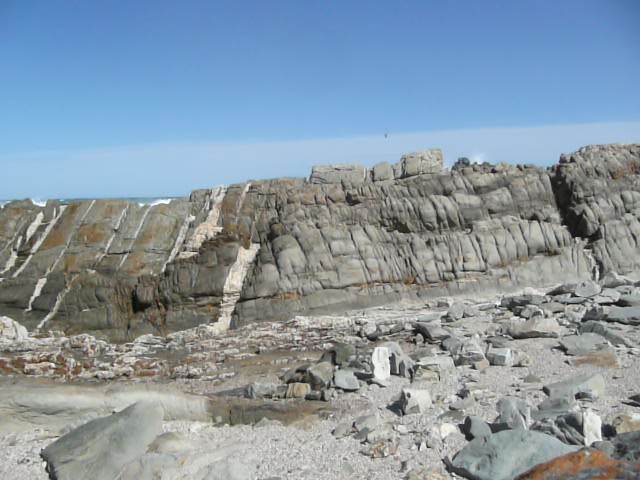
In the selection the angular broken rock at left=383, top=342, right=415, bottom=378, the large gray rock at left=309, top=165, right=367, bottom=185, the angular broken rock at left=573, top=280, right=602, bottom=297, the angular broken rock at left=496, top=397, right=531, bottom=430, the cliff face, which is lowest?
the angular broken rock at left=383, top=342, right=415, bottom=378

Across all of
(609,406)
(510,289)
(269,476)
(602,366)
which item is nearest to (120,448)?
(269,476)

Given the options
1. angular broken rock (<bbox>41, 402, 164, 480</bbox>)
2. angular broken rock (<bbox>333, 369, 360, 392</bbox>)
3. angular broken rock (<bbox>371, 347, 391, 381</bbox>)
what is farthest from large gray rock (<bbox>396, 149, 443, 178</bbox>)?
angular broken rock (<bbox>41, 402, 164, 480</bbox>)

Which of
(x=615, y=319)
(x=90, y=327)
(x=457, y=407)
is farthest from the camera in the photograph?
(x=90, y=327)

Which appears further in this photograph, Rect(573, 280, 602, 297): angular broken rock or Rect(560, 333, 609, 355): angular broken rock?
Rect(573, 280, 602, 297): angular broken rock

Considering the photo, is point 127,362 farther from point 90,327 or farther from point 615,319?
point 615,319

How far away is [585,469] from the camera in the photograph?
5680 mm

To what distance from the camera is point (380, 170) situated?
2486 centimetres

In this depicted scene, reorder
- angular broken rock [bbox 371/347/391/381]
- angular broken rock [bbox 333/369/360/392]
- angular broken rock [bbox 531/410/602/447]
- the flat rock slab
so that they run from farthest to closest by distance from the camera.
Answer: angular broken rock [bbox 371/347/391/381] < angular broken rock [bbox 333/369/360/392] < angular broken rock [bbox 531/410/602/447] < the flat rock slab

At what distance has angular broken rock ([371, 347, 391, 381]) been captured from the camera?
1130cm

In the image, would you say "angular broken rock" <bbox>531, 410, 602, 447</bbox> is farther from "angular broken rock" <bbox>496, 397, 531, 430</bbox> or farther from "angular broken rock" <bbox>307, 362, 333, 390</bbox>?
"angular broken rock" <bbox>307, 362, 333, 390</bbox>

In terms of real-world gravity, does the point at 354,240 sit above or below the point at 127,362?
above

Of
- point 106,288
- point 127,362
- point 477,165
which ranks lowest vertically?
point 127,362

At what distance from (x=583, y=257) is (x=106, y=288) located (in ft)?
56.5

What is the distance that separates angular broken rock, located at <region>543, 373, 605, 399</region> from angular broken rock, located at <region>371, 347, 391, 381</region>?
3017 millimetres
